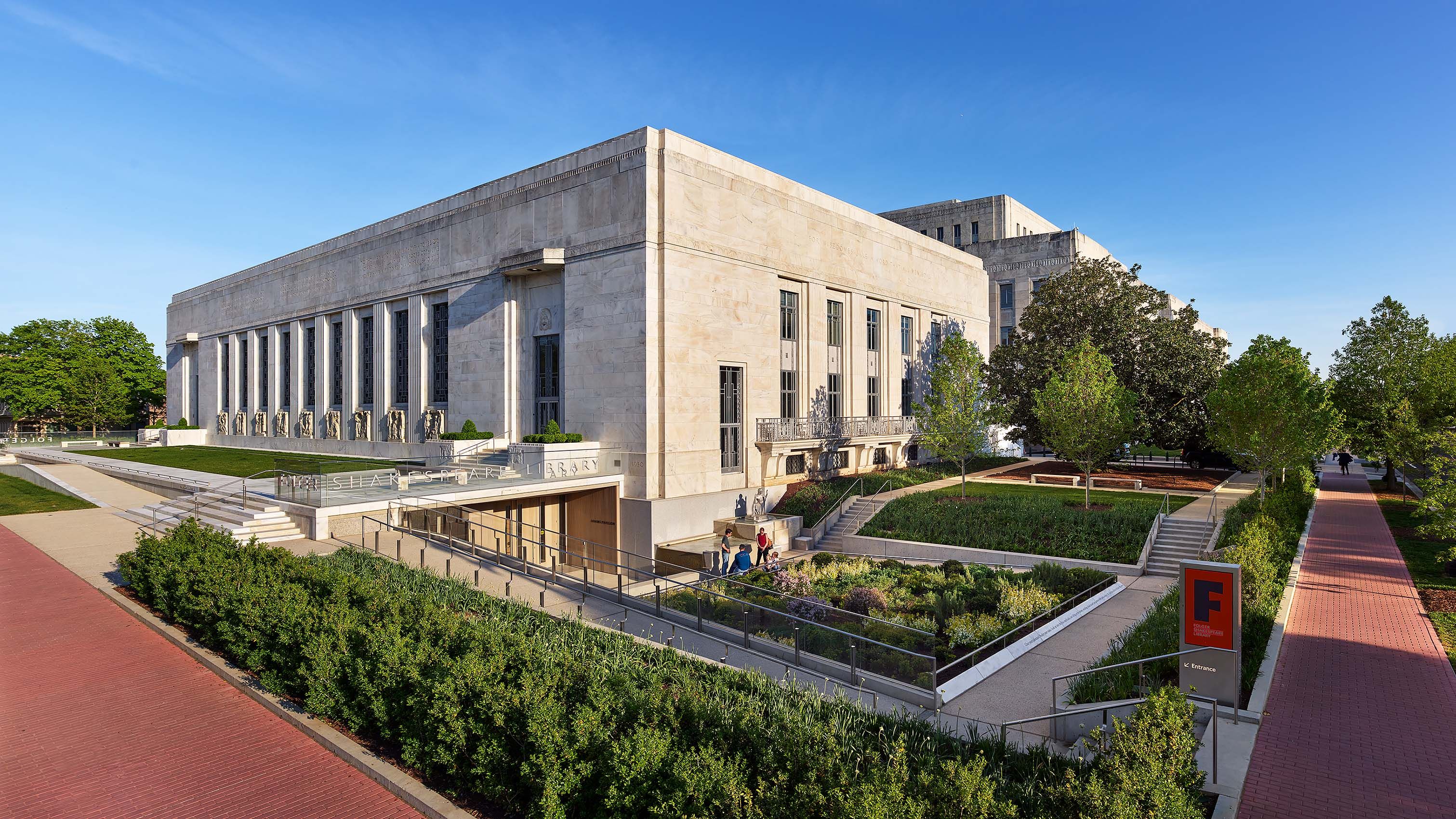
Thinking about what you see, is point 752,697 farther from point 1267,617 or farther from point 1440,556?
point 1440,556

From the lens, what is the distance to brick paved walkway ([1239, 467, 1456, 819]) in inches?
311

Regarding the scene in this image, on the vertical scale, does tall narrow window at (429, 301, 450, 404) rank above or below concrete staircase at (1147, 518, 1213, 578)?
above

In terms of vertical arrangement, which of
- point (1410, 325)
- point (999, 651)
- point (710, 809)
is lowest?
point (999, 651)

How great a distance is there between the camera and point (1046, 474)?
37.2 m

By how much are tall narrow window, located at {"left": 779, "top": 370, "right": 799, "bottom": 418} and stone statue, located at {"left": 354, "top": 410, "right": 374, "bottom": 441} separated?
76.7 ft

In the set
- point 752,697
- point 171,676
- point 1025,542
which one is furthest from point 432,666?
point 1025,542

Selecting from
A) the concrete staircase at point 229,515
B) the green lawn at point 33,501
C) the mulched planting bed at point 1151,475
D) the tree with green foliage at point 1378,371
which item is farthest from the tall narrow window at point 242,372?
the tree with green foliage at point 1378,371

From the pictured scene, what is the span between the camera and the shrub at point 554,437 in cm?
2859

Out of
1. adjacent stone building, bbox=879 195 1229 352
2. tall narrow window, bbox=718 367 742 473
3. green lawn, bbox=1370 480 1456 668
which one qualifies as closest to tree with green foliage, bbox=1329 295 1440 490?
green lawn, bbox=1370 480 1456 668

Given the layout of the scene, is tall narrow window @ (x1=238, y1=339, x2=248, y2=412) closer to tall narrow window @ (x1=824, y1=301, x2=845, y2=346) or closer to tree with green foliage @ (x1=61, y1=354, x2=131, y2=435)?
tree with green foliage @ (x1=61, y1=354, x2=131, y2=435)

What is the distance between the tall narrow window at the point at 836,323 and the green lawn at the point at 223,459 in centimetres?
A: 2282

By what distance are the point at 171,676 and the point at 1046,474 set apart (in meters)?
36.0

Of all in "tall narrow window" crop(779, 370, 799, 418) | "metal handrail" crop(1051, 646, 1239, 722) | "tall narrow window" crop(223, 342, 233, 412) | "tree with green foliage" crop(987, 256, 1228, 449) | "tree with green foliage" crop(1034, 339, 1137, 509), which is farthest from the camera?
"tall narrow window" crop(223, 342, 233, 412)

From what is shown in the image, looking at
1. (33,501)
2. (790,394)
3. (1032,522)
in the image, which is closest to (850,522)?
(1032,522)
